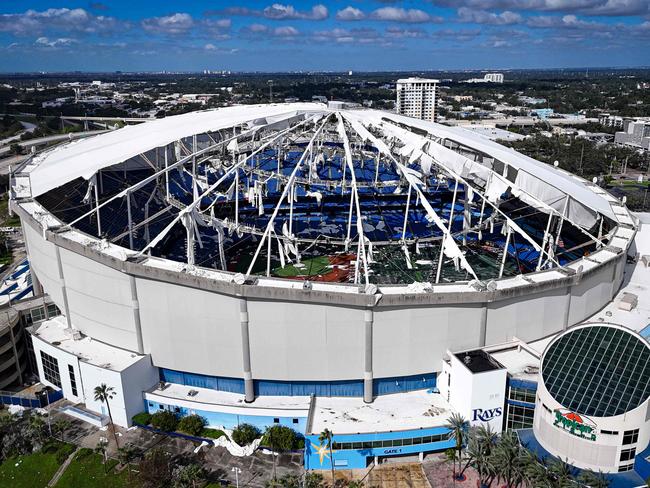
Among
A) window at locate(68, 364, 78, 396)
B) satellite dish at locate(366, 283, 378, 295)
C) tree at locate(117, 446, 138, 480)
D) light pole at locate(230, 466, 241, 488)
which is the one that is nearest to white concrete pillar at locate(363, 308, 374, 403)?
satellite dish at locate(366, 283, 378, 295)

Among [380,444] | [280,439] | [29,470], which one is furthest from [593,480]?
[29,470]

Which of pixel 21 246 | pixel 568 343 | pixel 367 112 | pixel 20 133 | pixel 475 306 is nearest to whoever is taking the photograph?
pixel 568 343

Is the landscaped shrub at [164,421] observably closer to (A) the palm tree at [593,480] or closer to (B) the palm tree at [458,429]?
(B) the palm tree at [458,429]

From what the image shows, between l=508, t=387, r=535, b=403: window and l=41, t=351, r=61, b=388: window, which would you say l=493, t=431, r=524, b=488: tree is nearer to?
l=508, t=387, r=535, b=403: window

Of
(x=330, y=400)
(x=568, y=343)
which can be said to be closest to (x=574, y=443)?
(x=568, y=343)

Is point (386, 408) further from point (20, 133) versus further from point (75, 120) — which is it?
point (75, 120)

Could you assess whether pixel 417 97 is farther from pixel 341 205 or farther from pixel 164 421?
pixel 164 421
